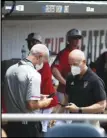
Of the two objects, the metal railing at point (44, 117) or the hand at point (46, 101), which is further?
the hand at point (46, 101)

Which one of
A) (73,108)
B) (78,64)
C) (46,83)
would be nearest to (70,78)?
(78,64)

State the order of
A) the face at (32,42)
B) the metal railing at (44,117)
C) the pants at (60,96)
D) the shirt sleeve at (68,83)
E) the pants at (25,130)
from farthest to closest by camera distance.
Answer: the face at (32,42), the pants at (60,96), the shirt sleeve at (68,83), the pants at (25,130), the metal railing at (44,117)

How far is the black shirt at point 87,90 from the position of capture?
5660 millimetres

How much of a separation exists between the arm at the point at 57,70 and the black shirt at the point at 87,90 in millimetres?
561

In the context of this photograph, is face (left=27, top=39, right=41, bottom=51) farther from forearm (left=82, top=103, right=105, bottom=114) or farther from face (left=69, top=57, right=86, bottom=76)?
forearm (left=82, top=103, right=105, bottom=114)

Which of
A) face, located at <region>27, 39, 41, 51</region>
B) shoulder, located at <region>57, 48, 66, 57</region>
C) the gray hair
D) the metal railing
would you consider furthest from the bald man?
the metal railing

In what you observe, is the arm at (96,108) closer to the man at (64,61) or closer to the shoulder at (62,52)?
the man at (64,61)

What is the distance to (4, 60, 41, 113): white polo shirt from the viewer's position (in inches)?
218

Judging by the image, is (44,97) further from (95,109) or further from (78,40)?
(78,40)

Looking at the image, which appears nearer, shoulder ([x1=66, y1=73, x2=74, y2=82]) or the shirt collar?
the shirt collar

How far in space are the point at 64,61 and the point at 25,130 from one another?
1173 millimetres

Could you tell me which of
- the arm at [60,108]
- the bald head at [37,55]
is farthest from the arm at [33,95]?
the arm at [60,108]

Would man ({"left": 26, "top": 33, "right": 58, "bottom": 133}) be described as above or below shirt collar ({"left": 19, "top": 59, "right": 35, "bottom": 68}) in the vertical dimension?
→ below

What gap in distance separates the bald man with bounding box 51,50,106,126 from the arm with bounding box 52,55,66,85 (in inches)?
19.5
